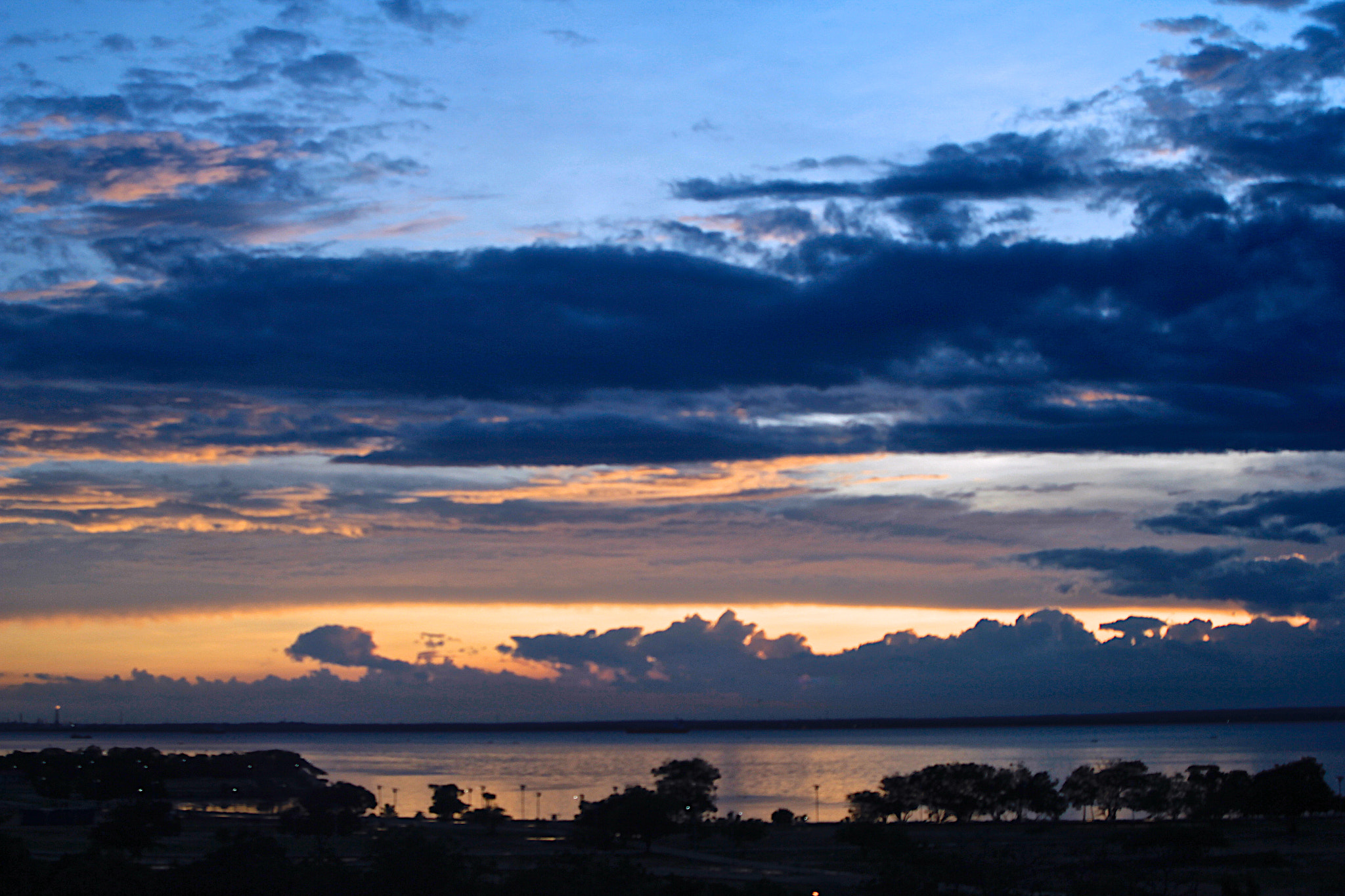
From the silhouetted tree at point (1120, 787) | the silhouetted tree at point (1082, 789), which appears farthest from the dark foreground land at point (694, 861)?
the silhouetted tree at point (1082, 789)

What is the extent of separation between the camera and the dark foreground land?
38.8 meters

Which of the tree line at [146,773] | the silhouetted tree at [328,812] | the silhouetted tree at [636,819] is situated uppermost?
the silhouetted tree at [636,819]

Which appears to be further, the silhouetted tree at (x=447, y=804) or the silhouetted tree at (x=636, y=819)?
the silhouetted tree at (x=447, y=804)

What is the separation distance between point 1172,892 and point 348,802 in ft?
227

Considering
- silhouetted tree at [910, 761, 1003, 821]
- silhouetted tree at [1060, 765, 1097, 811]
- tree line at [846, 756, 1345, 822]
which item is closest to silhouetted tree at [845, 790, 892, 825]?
tree line at [846, 756, 1345, 822]

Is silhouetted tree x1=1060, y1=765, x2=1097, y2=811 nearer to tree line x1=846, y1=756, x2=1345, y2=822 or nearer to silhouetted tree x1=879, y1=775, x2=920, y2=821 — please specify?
tree line x1=846, y1=756, x2=1345, y2=822

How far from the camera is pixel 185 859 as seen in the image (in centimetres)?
6159

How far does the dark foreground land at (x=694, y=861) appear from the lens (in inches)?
1526

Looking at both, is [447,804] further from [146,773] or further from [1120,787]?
[1120,787]

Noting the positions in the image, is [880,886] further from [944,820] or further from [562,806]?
[562,806]

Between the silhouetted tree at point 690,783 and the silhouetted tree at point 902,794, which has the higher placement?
the silhouetted tree at point 690,783

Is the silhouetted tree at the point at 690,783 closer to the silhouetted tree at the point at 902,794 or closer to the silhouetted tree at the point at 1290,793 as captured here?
the silhouetted tree at the point at 902,794

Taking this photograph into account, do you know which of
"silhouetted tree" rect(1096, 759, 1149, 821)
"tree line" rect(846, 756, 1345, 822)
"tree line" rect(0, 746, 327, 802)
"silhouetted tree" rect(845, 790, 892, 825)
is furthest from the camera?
"tree line" rect(0, 746, 327, 802)

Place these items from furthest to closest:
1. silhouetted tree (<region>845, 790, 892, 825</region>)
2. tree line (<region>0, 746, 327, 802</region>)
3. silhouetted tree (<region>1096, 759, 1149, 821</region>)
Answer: tree line (<region>0, 746, 327, 802</region>), silhouetted tree (<region>1096, 759, 1149, 821</region>), silhouetted tree (<region>845, 790, 892, 825</region>)
